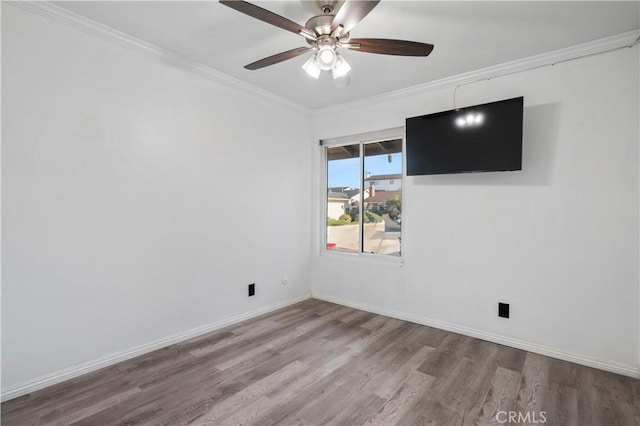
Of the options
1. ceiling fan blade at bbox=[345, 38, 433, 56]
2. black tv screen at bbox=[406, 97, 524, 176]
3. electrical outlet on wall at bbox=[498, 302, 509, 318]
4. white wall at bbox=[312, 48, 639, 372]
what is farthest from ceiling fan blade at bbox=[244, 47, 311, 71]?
electrical outlet on wall at bbox=[498, 302, 509, 318]

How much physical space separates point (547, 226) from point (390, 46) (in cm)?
201

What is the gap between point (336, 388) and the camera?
2191 millimetres

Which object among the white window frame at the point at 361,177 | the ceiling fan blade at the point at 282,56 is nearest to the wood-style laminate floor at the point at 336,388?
the white window frame at the point at 361,177

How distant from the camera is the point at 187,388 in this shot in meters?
2.17

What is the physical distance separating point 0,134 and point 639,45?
4.41 meters

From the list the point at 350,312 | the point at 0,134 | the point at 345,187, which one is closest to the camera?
the point at 0,134

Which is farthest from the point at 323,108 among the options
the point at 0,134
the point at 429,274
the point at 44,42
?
the point at 0,134

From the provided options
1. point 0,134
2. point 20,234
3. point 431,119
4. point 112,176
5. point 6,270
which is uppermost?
point 431,119

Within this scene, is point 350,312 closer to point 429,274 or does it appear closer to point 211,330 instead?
point 429,274

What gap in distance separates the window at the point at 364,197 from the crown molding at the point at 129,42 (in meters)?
1.30

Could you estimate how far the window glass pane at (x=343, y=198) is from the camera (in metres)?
4.04

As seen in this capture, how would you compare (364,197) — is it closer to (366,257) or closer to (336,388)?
(366,257)

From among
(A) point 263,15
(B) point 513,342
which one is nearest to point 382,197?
(B) point 513,342

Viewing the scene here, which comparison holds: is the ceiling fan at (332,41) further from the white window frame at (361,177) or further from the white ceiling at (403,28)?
the white window frame at (361,177)
